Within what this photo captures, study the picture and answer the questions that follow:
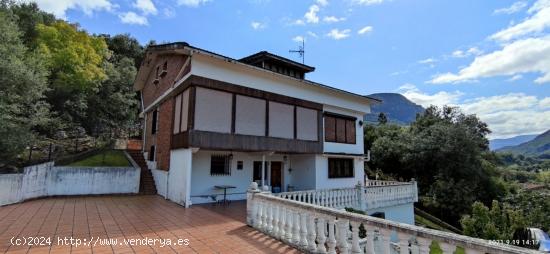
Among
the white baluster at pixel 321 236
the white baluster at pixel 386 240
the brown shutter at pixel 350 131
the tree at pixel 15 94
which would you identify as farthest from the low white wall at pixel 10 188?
the brown shutter at pixel 350 131

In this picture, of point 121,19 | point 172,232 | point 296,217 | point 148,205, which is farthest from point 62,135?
point 296,217

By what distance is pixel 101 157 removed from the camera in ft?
53.8

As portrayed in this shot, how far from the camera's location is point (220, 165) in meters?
13.2

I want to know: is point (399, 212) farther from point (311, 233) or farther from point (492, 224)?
point (311, 233)

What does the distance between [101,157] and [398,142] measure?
24950 millimetres

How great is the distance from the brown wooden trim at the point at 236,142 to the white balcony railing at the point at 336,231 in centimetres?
404

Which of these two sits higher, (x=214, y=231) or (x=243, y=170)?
(x=243, y=170)

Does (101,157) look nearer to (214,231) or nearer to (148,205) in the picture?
(148,205)

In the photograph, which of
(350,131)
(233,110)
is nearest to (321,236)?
(233,110)

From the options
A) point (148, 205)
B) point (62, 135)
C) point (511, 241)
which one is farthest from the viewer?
point (62, 135)

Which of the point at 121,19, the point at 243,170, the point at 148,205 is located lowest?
the point at 148,205

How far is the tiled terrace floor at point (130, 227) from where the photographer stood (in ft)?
17.1

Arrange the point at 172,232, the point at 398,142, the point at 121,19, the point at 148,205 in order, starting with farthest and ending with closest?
the point at 398,142 < the point at 121,19 < the point at 148,205 < the point at 172,232

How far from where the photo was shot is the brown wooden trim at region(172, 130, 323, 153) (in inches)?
414
